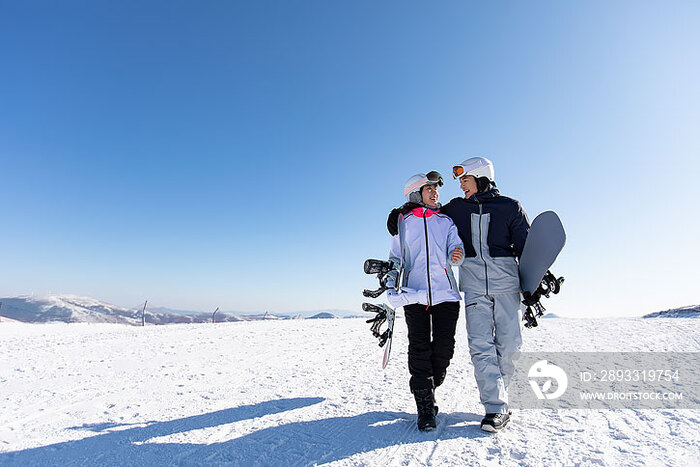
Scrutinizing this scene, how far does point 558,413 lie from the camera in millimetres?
3041

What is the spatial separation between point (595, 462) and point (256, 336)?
781 centimetres

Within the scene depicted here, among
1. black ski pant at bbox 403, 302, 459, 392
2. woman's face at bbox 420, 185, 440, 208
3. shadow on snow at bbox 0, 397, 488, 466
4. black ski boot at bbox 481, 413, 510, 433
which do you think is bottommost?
shadow on snow at bbox 0, 397, 488, 466

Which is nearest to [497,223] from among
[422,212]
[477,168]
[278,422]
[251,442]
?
[477,168]

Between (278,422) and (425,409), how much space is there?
123cm

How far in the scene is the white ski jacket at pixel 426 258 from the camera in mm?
3092

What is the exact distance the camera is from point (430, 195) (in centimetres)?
341

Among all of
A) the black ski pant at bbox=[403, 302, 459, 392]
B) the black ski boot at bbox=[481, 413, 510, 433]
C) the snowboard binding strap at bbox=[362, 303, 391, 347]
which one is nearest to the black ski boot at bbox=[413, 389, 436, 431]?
the black ski pant at bbox=[403, 302, 459, 392]

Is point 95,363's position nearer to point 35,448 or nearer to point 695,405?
point 35,448

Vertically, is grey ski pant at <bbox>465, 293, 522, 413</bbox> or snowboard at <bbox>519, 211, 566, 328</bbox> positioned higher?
snowboard at <bbox>519, 211, 566, 328</bbox>

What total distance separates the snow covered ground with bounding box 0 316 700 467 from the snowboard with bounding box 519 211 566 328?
995 millimetres

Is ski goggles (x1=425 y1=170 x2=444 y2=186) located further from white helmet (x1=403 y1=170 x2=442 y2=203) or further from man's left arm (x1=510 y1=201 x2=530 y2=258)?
man's left arm (x1=510 y1=201 x2=530 y2=258)

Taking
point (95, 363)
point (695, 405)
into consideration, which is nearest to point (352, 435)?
point (695, 405)

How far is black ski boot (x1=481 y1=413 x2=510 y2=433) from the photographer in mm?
2652

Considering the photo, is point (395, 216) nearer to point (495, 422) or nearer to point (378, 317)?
point (378, 317)
